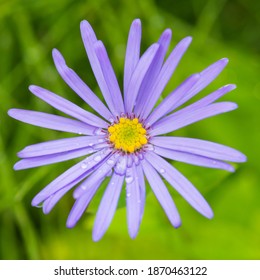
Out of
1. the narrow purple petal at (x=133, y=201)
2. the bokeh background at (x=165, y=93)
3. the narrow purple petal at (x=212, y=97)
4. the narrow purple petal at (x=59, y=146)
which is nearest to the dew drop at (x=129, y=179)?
the narrow purple petal at (x=133, y=201)

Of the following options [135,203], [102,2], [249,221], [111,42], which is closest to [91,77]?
[111,42]

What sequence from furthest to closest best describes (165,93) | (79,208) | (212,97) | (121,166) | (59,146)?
(165,93)
(121,166)
(59,146)
(79,208)
(212,97)

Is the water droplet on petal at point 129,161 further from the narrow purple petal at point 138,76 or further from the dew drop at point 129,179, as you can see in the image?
the narrow purple petal at point 138,76

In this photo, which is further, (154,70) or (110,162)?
(110,162)

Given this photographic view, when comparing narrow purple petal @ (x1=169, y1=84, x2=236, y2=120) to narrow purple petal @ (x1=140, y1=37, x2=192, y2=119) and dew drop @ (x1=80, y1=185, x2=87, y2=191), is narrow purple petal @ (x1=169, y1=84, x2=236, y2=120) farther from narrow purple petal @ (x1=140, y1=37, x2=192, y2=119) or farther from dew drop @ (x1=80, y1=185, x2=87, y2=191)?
dew drop @ (x1=80, y1=185, x2=87, y2=191)

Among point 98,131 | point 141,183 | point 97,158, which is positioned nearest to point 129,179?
point 141,183

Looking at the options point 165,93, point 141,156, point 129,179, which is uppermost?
point 165,93

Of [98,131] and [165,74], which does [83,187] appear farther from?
[165,74]
